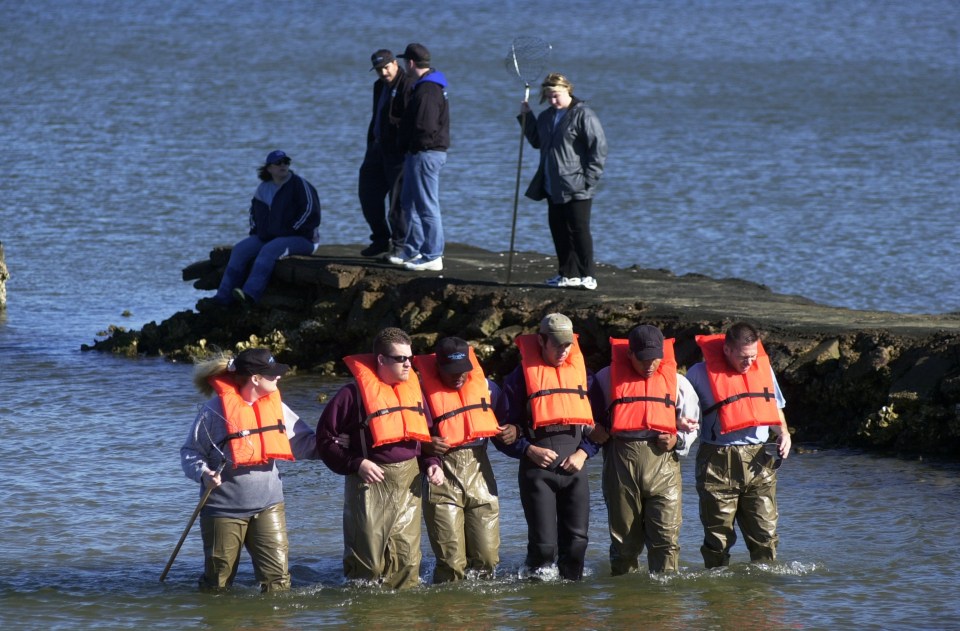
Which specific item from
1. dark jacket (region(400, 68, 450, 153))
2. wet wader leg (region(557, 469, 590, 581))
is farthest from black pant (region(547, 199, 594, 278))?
wet wader leg (region(557, 469, 590, 581))

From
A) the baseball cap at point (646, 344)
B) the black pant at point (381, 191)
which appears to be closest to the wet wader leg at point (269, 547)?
the baseball cap at point (646, 344)

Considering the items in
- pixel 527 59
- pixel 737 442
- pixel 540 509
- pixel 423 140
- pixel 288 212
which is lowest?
pixel 540 509

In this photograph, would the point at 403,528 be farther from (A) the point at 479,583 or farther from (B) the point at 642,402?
(B) the point at 642,402

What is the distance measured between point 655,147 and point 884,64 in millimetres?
19344

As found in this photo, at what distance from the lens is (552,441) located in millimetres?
10500

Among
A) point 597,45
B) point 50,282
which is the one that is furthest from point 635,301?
point 597,45

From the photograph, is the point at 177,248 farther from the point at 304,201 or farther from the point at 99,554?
the point at 99,554

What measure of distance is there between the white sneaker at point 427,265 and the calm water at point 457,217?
1.82 meters

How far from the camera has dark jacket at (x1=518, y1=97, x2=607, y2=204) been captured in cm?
1541

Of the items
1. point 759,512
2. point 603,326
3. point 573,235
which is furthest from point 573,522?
point 573,235

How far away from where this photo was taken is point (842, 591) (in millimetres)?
10727

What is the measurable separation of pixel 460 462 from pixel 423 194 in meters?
6.70

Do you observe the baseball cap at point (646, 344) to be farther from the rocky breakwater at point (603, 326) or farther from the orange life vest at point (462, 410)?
the rocky breakwater at point (603, 326)

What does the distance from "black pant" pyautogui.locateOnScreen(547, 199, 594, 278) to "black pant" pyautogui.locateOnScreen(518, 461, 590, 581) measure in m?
5.26
